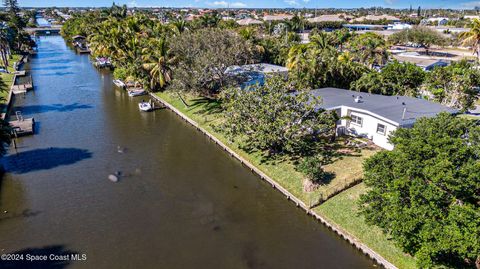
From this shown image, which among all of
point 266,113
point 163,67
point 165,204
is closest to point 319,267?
point 165,204

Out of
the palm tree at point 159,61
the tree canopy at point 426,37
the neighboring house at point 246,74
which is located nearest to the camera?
the neighboring house at point 246,74

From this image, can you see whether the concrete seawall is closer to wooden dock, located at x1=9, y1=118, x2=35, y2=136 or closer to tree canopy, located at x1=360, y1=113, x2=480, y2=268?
tree canopy, located at x1=360, y1=113, x2=480, y2=268

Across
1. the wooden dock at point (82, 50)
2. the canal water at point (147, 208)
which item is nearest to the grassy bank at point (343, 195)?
the canal water at point (147, 208)

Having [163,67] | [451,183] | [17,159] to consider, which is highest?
[163,67]

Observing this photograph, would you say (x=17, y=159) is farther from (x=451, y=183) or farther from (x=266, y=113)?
(x=451, y=183)

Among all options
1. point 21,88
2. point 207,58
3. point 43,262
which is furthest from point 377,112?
point 21,88

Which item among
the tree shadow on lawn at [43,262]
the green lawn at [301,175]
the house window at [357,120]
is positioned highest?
the house window at [357,120]

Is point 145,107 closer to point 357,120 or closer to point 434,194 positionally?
point 357,120

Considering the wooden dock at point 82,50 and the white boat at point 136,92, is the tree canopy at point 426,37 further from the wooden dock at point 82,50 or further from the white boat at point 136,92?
the wooden dock at point 82,50
